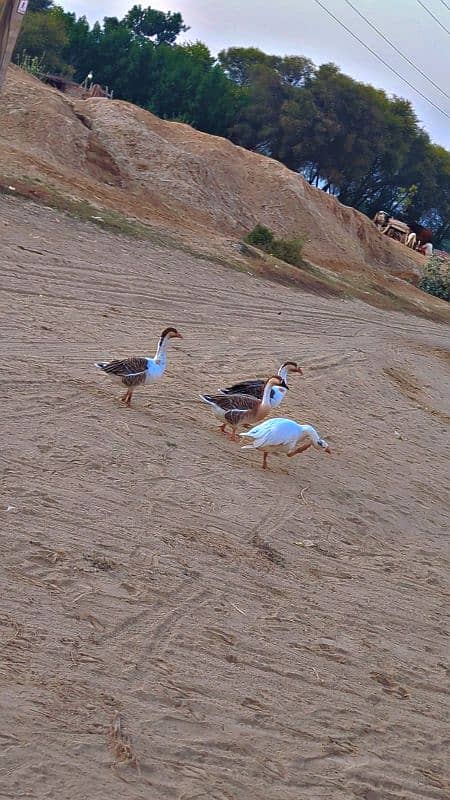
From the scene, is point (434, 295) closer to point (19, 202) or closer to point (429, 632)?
point (19, 202)

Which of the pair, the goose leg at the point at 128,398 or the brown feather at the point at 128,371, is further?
the goose leg at the point at 128,398

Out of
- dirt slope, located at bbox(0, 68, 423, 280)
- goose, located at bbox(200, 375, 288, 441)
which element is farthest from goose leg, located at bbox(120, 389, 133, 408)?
dirt slope, located at bbox(0, 68, 423, 280)

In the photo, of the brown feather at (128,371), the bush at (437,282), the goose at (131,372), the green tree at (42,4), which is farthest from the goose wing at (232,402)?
the green tree at (42,4)

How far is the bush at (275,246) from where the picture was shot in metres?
28.6

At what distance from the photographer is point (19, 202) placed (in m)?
19.4

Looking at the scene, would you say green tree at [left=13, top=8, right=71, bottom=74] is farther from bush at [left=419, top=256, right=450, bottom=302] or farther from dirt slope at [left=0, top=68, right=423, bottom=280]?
Answer: bush at [left=419, top=256, right=450, bottom=302]

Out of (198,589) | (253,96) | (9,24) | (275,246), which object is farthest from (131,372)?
(253,96)

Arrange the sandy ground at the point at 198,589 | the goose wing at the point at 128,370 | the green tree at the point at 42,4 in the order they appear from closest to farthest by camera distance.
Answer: the sandy ground at the point at 198,589 < the goose wing at the point at 128,370 < the green tree at the point at 42,4

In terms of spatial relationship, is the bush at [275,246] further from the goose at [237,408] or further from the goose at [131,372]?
the goose at [131,372]

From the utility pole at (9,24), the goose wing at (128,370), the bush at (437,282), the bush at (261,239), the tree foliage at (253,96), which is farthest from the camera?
the tree foliage at (253,96)

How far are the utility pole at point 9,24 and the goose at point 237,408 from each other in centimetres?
592

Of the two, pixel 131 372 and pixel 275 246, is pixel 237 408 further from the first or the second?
pixel 275 246

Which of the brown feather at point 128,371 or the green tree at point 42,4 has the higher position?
the green tree at point 42,4

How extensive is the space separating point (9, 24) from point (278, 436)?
7.44 m
